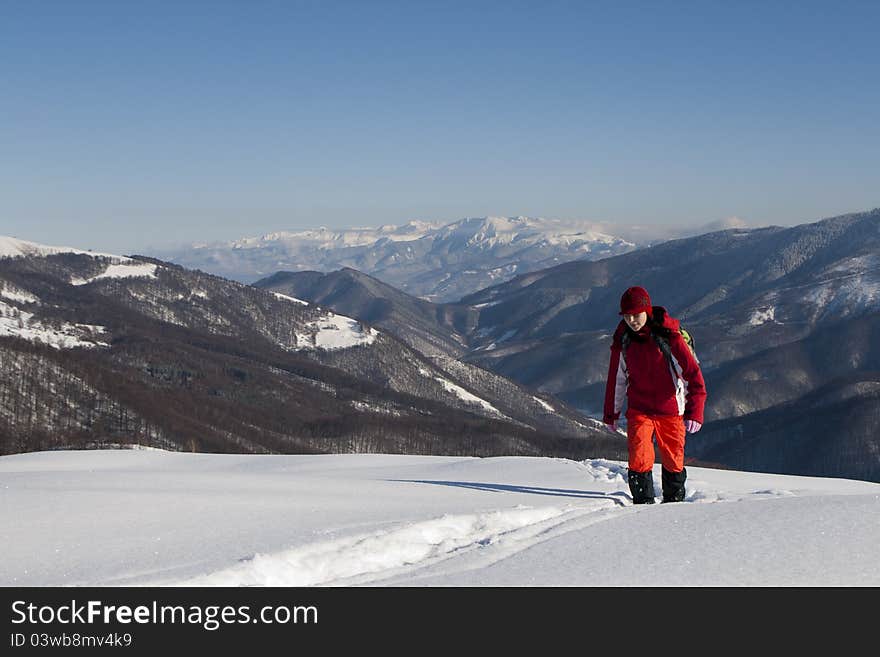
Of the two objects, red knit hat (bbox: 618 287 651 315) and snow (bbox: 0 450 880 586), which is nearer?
snow (bbox: 0 450 880 586)

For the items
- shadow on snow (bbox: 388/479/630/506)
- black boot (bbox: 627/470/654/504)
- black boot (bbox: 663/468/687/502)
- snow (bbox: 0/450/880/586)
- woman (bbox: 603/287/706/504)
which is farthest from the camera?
shadow on snow (bbox: 388/479/630/506)

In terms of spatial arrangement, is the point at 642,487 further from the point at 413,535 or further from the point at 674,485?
the point at 413,535

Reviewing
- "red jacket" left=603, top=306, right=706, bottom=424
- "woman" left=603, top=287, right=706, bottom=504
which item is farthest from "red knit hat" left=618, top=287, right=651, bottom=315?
"red jacket" left=603, top=306, right=706, bottom=424

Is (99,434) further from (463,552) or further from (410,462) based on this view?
(463,552)

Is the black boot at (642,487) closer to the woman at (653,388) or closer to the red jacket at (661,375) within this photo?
the woman at (653,388)

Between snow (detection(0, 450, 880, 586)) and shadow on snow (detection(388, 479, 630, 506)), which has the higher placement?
snow (detection(0, 450, 880, 586))

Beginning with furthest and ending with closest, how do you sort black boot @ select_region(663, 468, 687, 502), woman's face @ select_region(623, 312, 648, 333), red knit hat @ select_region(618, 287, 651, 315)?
black boot @ select_region(663, 468, 687, 502), woman's face @ select_region(623, 312, 648, 333), red knit hat @ select_region(618, 287, 651, 315)

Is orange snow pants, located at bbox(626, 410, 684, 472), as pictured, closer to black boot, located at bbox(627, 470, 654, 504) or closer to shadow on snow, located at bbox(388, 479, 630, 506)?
black boot, located at bbox(627, 470, 654, 504)

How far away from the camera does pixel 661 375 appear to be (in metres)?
13.2

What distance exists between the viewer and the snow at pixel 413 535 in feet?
25.4

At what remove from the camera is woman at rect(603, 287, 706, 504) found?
1300cm
